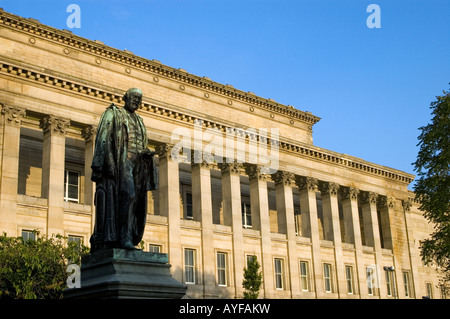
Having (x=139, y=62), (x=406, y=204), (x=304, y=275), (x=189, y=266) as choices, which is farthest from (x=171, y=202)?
(x=406, y=204)

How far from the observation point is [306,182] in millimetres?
49500

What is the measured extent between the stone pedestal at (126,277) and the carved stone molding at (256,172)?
3576 cm

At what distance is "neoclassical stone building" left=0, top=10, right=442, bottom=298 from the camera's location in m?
35.2

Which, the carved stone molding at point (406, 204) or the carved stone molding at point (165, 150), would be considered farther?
the carved stone molding at point (406, 204)

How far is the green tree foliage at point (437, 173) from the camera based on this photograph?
34000 mm

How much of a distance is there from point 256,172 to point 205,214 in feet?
20.7

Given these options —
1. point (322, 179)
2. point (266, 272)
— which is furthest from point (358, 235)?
point (266, 272)

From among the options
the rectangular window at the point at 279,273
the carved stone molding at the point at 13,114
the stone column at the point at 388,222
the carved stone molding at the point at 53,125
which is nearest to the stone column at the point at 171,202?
the carved stone molding at the point at 53,125

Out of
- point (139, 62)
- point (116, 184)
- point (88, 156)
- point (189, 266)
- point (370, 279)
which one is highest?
point (139, 62)

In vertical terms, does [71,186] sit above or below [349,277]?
above

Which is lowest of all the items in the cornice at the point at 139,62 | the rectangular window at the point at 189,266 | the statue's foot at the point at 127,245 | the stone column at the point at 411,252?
the statue's foot at the point at 127,245

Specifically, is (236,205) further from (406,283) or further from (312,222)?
(406,283)

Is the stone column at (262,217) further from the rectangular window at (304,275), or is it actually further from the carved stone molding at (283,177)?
the rectangular window at (304,275)
